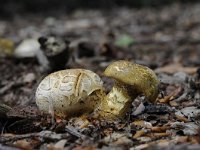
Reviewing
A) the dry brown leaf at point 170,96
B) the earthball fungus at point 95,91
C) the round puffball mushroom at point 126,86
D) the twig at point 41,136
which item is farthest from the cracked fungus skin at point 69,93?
the dry brown leaf at point 170,96

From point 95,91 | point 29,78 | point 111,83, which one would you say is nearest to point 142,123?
point 95,91

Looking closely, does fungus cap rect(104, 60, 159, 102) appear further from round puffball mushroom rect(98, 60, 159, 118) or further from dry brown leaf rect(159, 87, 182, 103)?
dry brown leaf rect(159, 87, 182, 103)

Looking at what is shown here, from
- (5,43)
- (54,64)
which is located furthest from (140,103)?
(5,43)

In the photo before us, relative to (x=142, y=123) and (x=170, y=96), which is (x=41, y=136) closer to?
(x=142, y=123)

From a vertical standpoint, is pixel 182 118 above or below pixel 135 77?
below

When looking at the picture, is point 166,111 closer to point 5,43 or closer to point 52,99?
point 52,99

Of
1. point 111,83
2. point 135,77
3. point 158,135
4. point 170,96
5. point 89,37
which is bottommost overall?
point 158,135

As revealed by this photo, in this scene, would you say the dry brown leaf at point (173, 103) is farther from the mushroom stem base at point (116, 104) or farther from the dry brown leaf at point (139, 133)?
the dry brown leaf at point (139, 133)
